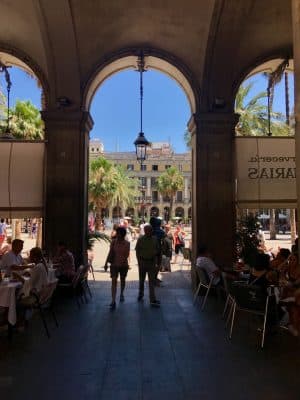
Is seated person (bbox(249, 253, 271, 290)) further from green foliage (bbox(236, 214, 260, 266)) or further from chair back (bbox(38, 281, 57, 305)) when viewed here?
chair back (bbox(38, 281, 57, 305))

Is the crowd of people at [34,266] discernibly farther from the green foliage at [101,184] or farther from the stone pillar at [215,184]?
the green foliage at [101,184]

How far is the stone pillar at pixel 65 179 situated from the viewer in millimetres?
8562

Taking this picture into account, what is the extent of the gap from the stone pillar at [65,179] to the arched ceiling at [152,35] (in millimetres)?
495

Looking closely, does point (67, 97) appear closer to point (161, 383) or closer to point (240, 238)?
point (240, 238)

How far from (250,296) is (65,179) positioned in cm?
500

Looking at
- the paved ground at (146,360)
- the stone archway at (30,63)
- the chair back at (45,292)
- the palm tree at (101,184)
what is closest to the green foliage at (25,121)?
the stone archway at (30,63)

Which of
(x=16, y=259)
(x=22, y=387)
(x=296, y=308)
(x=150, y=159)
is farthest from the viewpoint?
(x=150, y=159)

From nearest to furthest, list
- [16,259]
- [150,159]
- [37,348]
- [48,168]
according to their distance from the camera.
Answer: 1. [37,348]
2. [16,259]
3. [48,168]
4. [150,159]

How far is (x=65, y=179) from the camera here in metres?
8.67

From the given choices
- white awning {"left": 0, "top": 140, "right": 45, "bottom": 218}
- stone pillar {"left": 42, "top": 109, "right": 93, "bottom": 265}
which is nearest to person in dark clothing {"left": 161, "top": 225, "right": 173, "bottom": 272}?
stone pillar {"left": 42, "top": 109, "right": 93, "bottom": 265}

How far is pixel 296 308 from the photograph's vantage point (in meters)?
4.71

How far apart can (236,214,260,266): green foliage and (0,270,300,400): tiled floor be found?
7.44 feet

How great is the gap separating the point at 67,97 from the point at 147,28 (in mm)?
2394

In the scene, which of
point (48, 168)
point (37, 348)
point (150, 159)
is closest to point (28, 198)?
point (48, 168)
